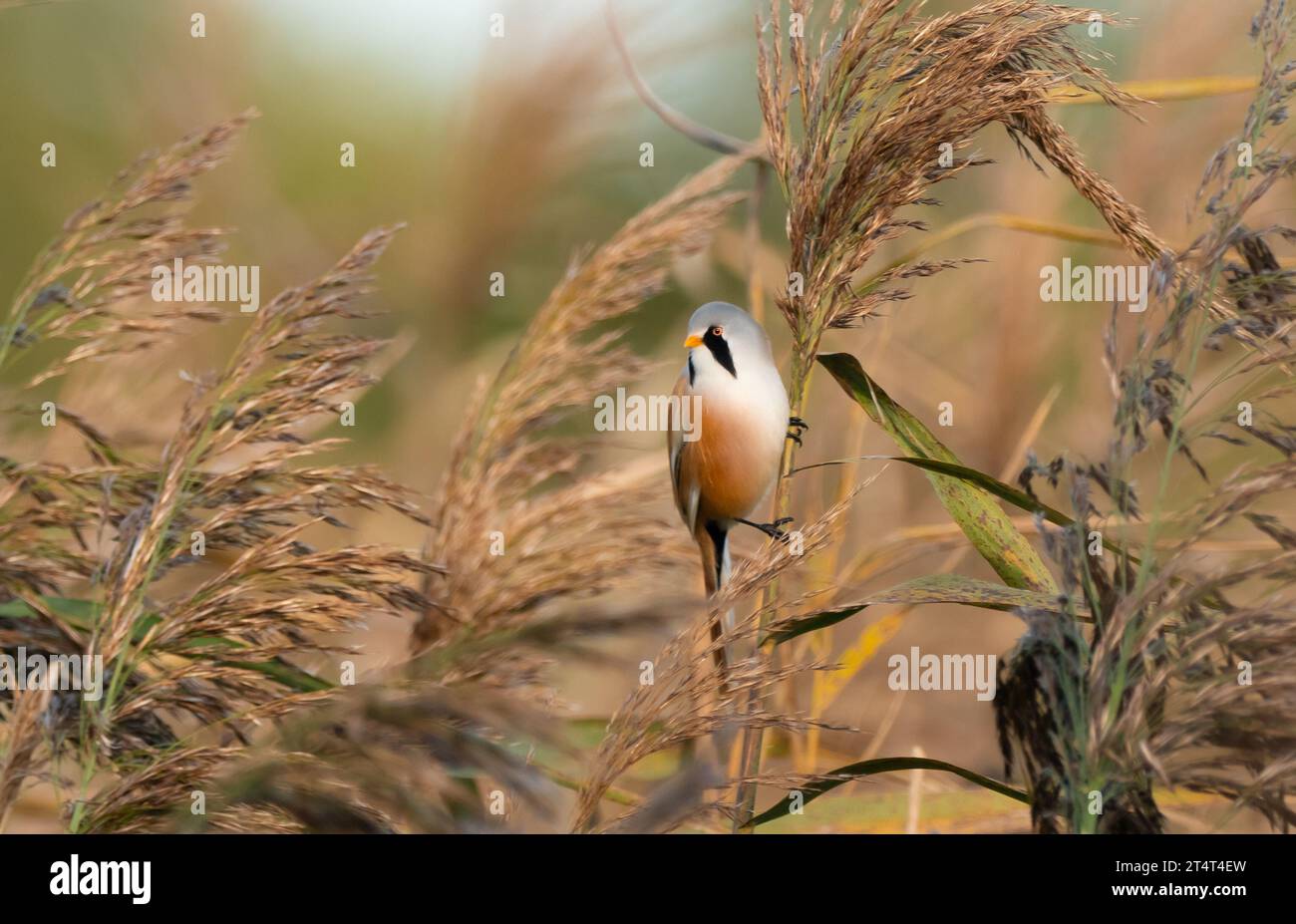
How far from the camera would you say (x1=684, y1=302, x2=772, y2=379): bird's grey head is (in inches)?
62.6

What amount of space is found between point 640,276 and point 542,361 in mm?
193

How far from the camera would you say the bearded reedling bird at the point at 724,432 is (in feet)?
4.92

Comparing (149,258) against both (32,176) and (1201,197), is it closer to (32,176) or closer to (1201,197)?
(1201,197)

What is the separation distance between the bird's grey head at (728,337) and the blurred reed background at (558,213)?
46 centimetres

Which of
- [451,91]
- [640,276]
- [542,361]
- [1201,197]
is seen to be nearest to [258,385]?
[542,361]

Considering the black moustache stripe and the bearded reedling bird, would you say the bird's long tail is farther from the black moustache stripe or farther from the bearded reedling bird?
the black moustache stripe

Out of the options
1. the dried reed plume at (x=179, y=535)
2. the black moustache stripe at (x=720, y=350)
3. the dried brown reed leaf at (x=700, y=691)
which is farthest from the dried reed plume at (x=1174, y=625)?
the dried reed plume at (x=179, y=535)

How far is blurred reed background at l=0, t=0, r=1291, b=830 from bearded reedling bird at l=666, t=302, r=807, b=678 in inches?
13.5

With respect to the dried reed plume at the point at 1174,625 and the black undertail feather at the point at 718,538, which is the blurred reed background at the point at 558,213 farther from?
the dried reed plume at the point at 1174,625

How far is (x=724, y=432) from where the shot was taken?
62.2 inches

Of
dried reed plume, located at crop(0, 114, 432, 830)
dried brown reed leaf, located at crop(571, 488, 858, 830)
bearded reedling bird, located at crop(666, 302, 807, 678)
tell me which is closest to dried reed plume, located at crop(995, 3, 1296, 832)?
dried brown reed leaf, located at crop(571, 488, 858, 830)

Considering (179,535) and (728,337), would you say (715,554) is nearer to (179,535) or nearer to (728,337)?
(728,337)

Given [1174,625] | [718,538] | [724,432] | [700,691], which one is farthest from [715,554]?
[1174,625]

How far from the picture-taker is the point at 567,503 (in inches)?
67.4
